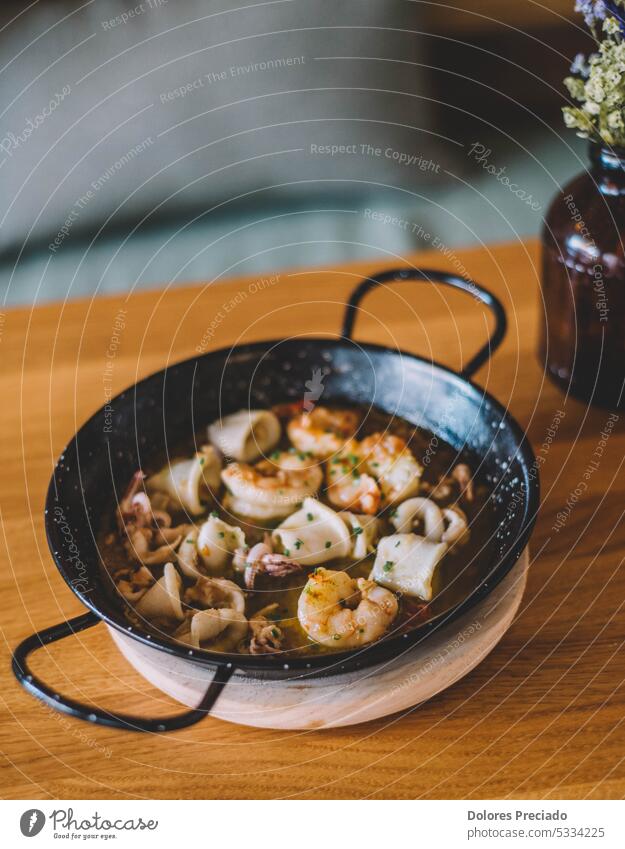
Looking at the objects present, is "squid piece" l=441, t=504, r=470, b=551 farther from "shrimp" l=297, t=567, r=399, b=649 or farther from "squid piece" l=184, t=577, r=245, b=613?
"squid piece" l=184, t=577, r=245, b=613

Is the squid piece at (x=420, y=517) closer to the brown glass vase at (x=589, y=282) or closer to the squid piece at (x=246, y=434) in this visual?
the squid piece at (x=246, y=434)

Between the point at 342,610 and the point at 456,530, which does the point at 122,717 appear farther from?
the point at 456,530

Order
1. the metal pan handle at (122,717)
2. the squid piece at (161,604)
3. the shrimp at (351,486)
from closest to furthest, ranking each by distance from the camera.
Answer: the metal pan handle at (122,717)
the squid piece at (161,604)
the shrimp at (351,486)

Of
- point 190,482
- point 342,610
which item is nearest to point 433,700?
point 342,610

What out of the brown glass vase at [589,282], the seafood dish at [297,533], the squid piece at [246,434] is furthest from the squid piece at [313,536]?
the brown glass vase at [589,282]

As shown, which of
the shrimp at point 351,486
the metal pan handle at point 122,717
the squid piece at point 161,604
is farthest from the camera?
the shrimp at point 351,486

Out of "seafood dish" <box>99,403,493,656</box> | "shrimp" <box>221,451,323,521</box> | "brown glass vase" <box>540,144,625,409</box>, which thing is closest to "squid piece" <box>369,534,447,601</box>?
"seafood dish" <box>99,403,493,656</box>

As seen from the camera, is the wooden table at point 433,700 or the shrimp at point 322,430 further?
the shrimp at point 322,430
